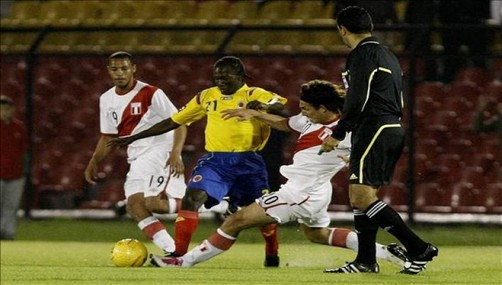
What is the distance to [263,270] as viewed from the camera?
450 inches

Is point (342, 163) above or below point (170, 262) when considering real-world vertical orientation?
above

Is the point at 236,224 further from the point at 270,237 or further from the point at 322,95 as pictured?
the point at 322,95

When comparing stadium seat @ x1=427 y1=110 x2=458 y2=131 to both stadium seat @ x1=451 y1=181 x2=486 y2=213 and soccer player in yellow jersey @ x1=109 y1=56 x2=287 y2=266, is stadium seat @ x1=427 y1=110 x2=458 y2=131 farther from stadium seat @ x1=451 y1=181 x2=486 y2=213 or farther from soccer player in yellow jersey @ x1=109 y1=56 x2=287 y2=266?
soccer player in yellow jersey @ x1=109 y1=56 x2=287 y2=266

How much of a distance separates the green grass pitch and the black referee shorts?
74 cm

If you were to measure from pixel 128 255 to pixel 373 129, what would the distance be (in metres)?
2.51

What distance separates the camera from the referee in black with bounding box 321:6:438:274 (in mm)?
10266

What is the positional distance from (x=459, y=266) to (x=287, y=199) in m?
1.85

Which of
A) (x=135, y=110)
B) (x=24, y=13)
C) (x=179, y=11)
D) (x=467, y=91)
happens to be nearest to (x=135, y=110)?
(x=135, y=110)

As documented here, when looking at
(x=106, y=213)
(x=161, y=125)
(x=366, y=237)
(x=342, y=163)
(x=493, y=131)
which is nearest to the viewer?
(x=366, y=237)

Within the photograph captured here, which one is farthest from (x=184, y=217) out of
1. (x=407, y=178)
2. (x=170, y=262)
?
(x=407, y=178)

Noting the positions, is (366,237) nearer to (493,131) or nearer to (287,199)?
(287,199)

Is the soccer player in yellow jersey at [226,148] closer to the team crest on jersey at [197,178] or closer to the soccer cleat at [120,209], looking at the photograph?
the team crest on jersey at [197,178]

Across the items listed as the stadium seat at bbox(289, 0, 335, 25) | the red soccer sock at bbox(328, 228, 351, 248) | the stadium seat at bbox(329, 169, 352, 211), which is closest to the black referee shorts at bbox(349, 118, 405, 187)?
the red soccer sock at bbox(328, 228, 351, 248)

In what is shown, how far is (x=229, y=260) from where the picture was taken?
13.0 m
